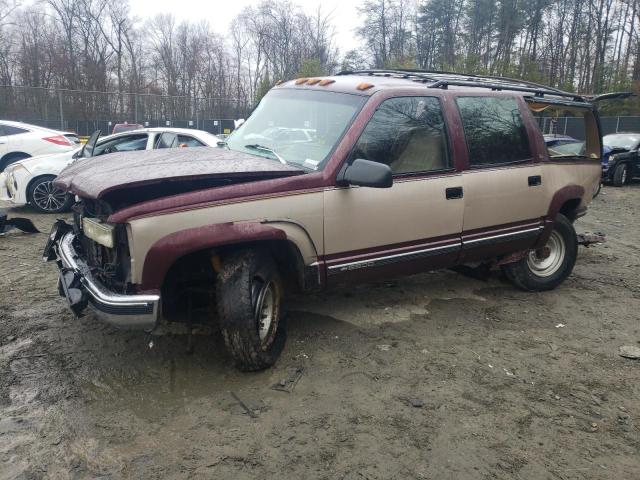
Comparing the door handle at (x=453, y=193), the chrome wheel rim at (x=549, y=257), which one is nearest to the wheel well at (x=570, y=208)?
the chrome wheel rim at (x=549, y=257)

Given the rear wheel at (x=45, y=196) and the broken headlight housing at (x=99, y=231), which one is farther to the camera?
the rear wheel at (x=45, y=196)

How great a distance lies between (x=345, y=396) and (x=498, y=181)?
2387 mm

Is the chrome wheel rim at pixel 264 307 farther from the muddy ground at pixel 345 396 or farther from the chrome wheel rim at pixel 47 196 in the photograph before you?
the chrome wheel rim at pixel 47 196

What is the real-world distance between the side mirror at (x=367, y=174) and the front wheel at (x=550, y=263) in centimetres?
246

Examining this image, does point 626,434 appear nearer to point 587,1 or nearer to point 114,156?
point 114,156

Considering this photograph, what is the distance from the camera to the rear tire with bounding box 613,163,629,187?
1533 centimetres

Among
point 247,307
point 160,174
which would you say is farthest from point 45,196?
point 247,307

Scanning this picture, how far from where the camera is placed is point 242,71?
1797 inches

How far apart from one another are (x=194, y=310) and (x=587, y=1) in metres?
44.0

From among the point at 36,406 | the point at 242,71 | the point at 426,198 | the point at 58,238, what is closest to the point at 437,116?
the point at 426,198

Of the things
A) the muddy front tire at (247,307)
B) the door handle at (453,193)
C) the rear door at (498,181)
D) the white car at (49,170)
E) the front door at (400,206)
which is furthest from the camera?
the white car at (49,170)

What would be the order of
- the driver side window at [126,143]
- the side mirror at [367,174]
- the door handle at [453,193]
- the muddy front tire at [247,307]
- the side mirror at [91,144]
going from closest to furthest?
the muddy front tire at [247,307] → the side mirror at [367,174] → the door handle at [453,193] → the side mirror at [91,144] → the driver side window at [126,143]

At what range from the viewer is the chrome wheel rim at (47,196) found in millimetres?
8805

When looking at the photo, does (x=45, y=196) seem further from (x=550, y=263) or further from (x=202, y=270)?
(x=550, y=263)
